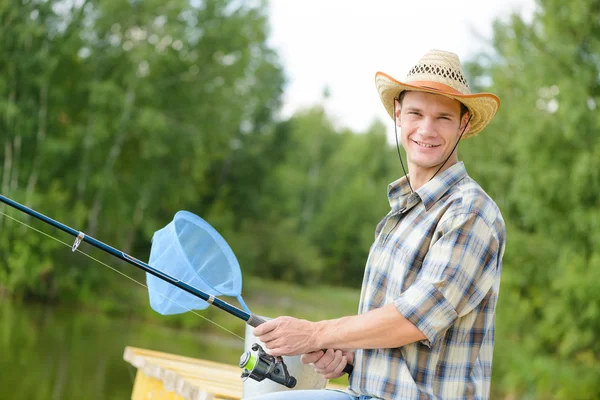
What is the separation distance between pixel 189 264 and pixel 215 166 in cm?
2092

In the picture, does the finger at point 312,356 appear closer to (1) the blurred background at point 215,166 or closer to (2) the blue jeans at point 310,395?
(2) the blue jeans at point 310,395

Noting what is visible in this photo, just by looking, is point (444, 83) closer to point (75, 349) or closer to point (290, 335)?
point (290, 335)

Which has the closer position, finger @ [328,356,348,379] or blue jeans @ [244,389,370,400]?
blue jeans @ [244,389,370,400]

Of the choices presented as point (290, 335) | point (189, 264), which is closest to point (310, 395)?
point (290, 335)

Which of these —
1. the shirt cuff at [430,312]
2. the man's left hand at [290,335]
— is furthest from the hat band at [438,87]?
the man's left hand at [290,335]

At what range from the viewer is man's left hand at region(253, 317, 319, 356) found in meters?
2.20

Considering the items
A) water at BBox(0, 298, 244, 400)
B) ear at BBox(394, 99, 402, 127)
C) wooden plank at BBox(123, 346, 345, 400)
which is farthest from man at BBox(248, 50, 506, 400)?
water at BBox(0, 298, 244, 400)

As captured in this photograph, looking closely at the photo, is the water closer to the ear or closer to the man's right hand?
the man's right hand

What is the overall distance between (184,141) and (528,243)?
786 centimetres

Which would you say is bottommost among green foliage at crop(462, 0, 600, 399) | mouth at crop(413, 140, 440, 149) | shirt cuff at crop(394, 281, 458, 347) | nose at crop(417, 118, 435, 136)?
shirt cuff at crop(394, 281, 458, 347)

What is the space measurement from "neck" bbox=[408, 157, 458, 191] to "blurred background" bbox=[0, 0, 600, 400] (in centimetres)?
541

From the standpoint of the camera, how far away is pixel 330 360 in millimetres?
2311

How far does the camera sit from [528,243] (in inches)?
490

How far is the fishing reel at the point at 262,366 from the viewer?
7.75 feet
